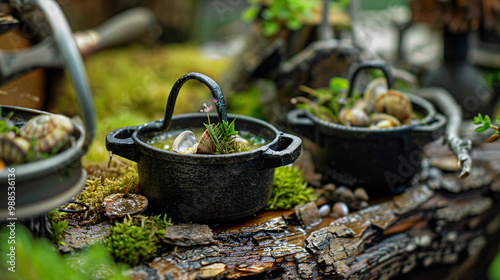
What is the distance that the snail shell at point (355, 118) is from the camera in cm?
230

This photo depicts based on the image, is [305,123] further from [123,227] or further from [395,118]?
[123,227]

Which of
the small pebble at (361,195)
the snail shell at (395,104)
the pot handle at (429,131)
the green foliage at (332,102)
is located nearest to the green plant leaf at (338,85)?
the green foliage at (332,102)

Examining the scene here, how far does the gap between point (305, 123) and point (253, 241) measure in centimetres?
84

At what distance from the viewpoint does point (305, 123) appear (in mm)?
2402

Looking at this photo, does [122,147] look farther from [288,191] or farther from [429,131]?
[429,131]

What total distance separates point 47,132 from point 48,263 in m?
0.47

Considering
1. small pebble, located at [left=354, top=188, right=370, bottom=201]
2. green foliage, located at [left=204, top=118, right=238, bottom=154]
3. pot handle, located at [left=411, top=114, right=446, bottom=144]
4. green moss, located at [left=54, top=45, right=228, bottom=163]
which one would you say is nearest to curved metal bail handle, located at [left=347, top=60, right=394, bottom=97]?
pot handle, located at [left=411, top=114, right=446, bottom=144]

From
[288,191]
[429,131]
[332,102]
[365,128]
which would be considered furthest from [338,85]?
[288,191]

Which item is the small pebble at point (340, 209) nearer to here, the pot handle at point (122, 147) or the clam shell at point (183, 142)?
the clam shell at point (183, 142)

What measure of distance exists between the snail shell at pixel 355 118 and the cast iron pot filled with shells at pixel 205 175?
0.58 meters

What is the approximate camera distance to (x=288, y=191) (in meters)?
2.26

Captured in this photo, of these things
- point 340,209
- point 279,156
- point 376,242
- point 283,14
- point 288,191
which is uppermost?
point 283,14

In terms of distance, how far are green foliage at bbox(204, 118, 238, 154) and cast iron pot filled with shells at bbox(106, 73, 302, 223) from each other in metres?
0.06

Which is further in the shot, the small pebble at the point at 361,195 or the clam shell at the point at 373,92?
the clam shell at the point at 373,92
